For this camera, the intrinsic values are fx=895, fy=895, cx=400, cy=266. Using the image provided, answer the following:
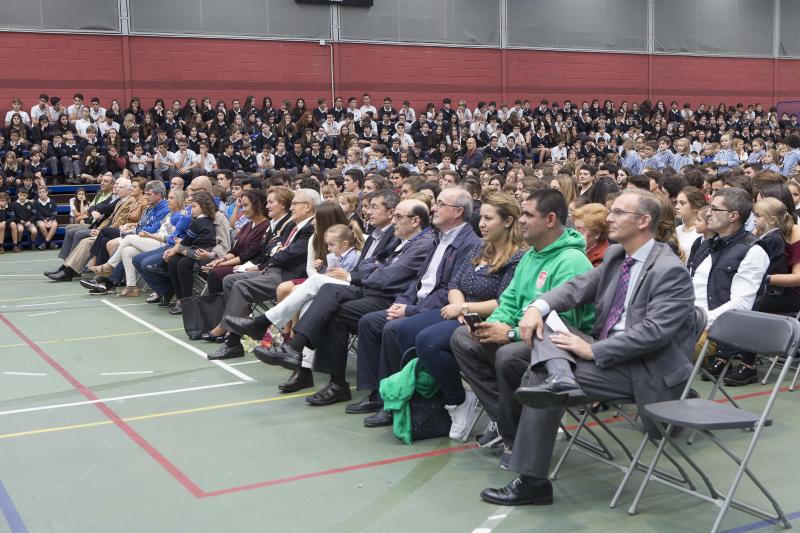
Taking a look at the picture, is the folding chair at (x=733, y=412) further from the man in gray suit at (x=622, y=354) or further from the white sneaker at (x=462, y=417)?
the white sneaker at (x=462, y=417)

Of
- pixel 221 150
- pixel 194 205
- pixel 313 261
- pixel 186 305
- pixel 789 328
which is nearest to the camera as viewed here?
pixel 789 328

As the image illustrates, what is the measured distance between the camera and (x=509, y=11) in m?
→ 25.2

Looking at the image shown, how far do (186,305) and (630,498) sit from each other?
4.97m

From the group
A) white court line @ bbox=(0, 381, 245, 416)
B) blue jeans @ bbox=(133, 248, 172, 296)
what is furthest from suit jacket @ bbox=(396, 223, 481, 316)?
blue jeans @ bbox=(133, 248, 172, 296)

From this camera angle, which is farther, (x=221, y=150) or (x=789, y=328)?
(x=221, y=150)

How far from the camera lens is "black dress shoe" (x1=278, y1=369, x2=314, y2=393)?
628 cm

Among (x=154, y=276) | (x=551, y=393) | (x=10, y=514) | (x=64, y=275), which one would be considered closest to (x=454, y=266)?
(x=551, y=393)

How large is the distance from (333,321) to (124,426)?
1.47m

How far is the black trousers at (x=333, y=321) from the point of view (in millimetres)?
5859

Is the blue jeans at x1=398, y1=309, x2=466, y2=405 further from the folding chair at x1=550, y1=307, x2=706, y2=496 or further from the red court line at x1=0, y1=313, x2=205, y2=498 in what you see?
the red court line at x1=0, y1=313, x2=205, y2=498

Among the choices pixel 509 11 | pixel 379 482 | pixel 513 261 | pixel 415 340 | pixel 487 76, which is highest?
pixel 509 11

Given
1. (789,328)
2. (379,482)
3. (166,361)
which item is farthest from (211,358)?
(789,328)

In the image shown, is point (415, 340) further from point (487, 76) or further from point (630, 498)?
point (487, 76)

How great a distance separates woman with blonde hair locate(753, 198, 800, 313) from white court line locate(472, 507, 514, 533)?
282cm
